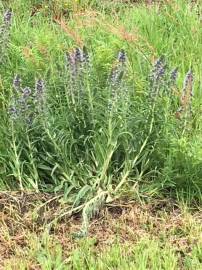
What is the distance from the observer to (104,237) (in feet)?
10.1

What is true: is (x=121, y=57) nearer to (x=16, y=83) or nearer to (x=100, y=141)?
(x=100, y=141)

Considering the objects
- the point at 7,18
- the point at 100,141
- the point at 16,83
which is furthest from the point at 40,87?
the point at 7,18

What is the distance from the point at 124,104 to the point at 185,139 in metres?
0.37

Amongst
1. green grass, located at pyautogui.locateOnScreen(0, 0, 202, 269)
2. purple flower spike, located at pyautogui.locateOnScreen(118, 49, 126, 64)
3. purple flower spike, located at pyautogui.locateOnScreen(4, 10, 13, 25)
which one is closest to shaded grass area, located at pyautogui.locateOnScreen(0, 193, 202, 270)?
green grass, located at pyautogui.locateOnScreen(0, 0, 202, 269)

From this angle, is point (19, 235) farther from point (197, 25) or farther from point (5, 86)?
point (197, 25)

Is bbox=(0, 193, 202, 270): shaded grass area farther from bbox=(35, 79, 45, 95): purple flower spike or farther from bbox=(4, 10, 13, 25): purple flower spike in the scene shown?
bbox=(4, 10, 13, 25): purple flower spike

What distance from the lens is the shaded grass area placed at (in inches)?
113

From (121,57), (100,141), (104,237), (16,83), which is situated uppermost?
(121,57)

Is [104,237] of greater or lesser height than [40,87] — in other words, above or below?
below

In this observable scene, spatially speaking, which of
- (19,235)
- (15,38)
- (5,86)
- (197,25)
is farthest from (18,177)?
(197,25)

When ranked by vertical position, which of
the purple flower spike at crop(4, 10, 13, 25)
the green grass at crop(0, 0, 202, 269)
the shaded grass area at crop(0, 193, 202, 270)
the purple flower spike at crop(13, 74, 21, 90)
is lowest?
the shaded grass area at crop(0, 193, 202, 270)

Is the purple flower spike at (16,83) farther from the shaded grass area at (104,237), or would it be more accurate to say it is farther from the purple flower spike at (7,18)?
the shaded grass area at (104,237)

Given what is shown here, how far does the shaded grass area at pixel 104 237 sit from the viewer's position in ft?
9.46

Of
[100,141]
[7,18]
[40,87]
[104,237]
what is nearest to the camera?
[104,237]
